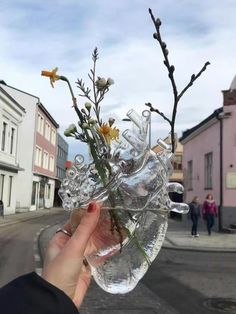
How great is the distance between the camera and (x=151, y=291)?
8.81 m

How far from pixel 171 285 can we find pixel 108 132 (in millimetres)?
8249

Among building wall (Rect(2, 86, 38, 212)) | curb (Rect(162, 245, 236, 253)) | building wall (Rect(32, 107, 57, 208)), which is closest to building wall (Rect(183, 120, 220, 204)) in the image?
curb (Rect(162, 245, 236, 253))

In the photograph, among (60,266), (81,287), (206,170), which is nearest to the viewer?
(60,266)

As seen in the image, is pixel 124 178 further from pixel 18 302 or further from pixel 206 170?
pixel 206 170

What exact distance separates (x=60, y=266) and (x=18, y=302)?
0.72ft

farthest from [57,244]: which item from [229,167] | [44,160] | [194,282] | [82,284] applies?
[44,160]

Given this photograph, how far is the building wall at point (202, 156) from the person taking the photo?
977 inches

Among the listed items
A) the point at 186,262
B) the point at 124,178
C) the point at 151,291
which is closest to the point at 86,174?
the point at 124,178

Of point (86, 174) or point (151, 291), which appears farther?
point (151, 291)

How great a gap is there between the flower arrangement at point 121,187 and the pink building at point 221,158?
1946 cm

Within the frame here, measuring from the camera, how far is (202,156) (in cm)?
2817

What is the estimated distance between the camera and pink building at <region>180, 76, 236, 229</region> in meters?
23.3

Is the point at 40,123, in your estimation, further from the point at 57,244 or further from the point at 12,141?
the point at 57,244

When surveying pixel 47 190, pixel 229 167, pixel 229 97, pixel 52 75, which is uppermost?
pixel 229 97
